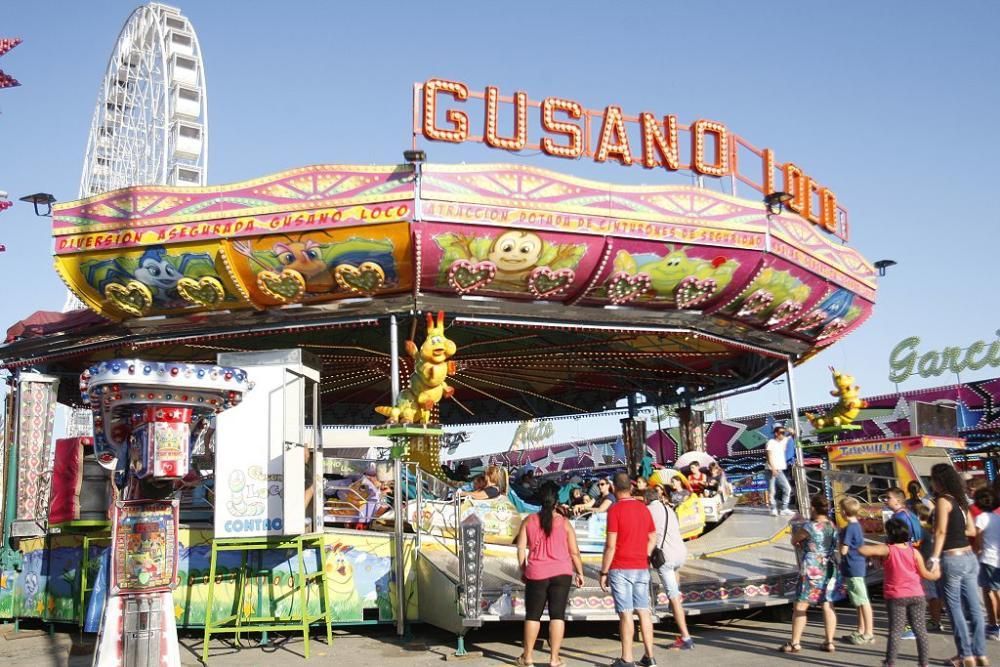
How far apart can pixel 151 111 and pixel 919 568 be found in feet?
82.1

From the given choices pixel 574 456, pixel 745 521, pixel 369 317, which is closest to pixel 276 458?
pixel 369 317

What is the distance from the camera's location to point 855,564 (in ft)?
27.7

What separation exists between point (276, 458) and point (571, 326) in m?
5.29

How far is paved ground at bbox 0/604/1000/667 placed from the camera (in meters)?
8.15

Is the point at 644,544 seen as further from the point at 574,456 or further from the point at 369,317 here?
the point at 574,456

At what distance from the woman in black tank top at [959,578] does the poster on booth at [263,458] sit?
607 cm

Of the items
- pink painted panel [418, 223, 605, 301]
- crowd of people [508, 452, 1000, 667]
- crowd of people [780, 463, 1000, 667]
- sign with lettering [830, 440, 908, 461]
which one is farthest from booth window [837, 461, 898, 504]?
pink painted panel [418, 223, 605, 301]

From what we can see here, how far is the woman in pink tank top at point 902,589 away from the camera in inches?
271

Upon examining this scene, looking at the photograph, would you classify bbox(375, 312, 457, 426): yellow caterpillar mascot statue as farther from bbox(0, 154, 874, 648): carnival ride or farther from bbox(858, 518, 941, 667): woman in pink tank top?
bbox(858, 518, 941, 667): woman in pink tank top

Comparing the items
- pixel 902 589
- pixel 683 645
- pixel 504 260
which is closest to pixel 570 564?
pixel 683 645

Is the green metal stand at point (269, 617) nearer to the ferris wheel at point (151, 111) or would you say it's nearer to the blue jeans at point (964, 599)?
the blue jeans at point (964, 599)

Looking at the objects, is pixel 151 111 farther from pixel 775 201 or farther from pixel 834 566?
pixel 834 566

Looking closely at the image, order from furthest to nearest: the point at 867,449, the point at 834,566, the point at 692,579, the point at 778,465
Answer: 1. the point at 867,449
2. the point at 778,465
3. the point at 692,579
4. the point at 834,566

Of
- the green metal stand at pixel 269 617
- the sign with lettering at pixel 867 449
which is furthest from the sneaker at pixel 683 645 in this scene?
the sign with lettering at pixel 867 449
